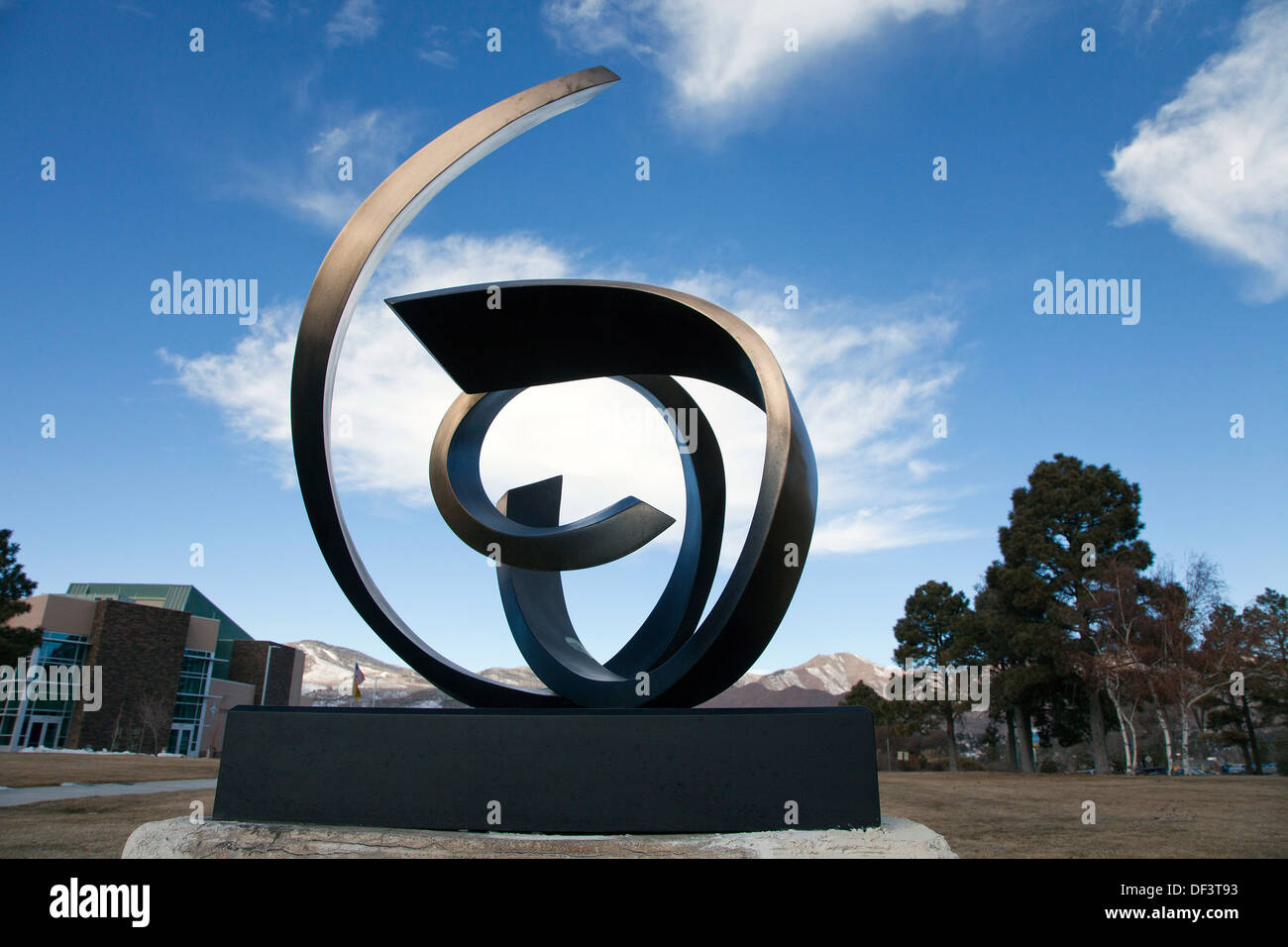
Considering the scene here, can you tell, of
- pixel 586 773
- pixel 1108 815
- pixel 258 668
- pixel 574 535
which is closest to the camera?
pixel 586 773

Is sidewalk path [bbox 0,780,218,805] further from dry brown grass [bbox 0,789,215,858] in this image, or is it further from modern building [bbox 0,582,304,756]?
modern building [bbox 0,582,304,756]

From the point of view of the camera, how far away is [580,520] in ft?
30.1

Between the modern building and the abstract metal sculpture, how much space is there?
121ft

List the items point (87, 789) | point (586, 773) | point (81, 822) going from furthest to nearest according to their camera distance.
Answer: point (87, 789) < point (81, 822) < point (586, 773)

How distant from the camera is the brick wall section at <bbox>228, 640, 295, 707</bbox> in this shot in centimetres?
5234

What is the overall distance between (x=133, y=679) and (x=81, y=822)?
118 ft

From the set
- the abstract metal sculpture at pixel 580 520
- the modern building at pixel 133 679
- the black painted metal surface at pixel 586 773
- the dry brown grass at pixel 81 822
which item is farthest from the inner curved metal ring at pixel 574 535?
the modern building at pixel 133 679

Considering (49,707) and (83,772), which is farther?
(49,707)

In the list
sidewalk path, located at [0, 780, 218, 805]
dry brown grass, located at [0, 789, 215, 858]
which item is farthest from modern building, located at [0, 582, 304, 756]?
dry brown grass, located at [0, 789, 215, 858]

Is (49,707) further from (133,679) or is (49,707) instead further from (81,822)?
(81,822)

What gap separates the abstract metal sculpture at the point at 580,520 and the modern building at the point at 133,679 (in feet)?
121

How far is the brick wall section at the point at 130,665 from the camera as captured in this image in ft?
133

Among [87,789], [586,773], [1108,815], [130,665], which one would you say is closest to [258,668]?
[130,665]
